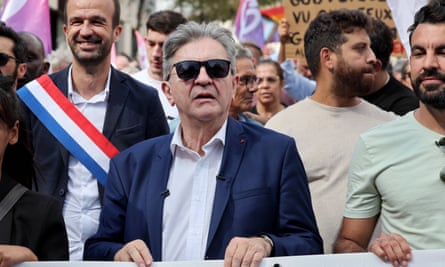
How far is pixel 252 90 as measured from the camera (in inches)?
275

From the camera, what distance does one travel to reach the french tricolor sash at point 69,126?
5176 mm

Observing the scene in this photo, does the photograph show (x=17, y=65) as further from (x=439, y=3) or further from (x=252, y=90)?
(x=439, y=3)

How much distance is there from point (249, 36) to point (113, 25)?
6616 millimetres

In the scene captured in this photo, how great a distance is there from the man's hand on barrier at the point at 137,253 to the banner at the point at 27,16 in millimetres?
5095

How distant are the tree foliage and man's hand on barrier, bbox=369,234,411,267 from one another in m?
32.6

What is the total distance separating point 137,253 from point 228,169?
0.56 m

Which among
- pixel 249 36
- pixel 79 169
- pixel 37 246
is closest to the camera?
pixel 37 246

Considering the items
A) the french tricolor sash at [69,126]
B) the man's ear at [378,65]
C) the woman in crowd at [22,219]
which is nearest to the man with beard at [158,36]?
the man's ear at [378,65]

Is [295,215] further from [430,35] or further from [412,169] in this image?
[430,35]

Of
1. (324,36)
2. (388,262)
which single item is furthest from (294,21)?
(388,262)

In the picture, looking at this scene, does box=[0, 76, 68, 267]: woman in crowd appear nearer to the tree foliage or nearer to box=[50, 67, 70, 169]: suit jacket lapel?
box=[50, 67, 70, 169]: suit jacket lapel

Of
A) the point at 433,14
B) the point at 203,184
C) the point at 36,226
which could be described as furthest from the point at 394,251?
the point at 36,226

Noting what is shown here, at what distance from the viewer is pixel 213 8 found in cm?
3738

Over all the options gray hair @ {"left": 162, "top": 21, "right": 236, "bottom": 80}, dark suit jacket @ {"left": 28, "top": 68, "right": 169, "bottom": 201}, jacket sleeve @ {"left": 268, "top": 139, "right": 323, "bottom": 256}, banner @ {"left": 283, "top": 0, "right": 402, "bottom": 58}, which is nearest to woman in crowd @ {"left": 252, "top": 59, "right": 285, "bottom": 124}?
banner @ {"left": 283, "top": 0, "right": 402, "bottom": 58}
